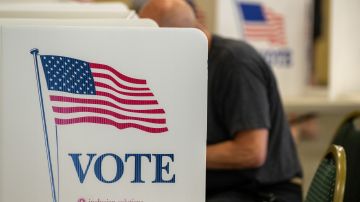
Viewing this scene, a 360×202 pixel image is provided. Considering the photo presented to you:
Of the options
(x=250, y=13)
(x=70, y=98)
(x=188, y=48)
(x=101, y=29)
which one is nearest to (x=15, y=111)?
(x=70, y=98)

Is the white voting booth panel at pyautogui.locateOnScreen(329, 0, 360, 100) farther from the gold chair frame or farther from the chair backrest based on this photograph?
the gold chair frame

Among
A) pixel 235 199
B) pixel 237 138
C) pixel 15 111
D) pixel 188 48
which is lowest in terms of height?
pixel 235 199

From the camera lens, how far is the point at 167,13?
189 centimetres

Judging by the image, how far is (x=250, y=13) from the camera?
12.0 ft

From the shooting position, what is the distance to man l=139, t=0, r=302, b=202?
91.7 inches

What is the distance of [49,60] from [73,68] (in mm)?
44

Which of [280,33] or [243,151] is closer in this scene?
[243,151]

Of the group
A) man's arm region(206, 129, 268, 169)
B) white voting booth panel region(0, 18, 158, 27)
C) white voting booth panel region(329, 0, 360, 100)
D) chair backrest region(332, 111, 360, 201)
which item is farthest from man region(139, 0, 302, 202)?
white voting booth panel region(329, 0, 360, 100)

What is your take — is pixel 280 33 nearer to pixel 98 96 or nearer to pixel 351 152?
pixel 351 152

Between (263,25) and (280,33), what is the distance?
112 mm

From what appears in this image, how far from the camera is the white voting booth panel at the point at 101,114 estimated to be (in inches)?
48.1

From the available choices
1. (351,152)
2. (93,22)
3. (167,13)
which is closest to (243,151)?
(351,152)

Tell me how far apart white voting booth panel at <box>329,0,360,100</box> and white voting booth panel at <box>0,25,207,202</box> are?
8.39 ft

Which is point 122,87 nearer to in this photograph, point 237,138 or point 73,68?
point 73,68
